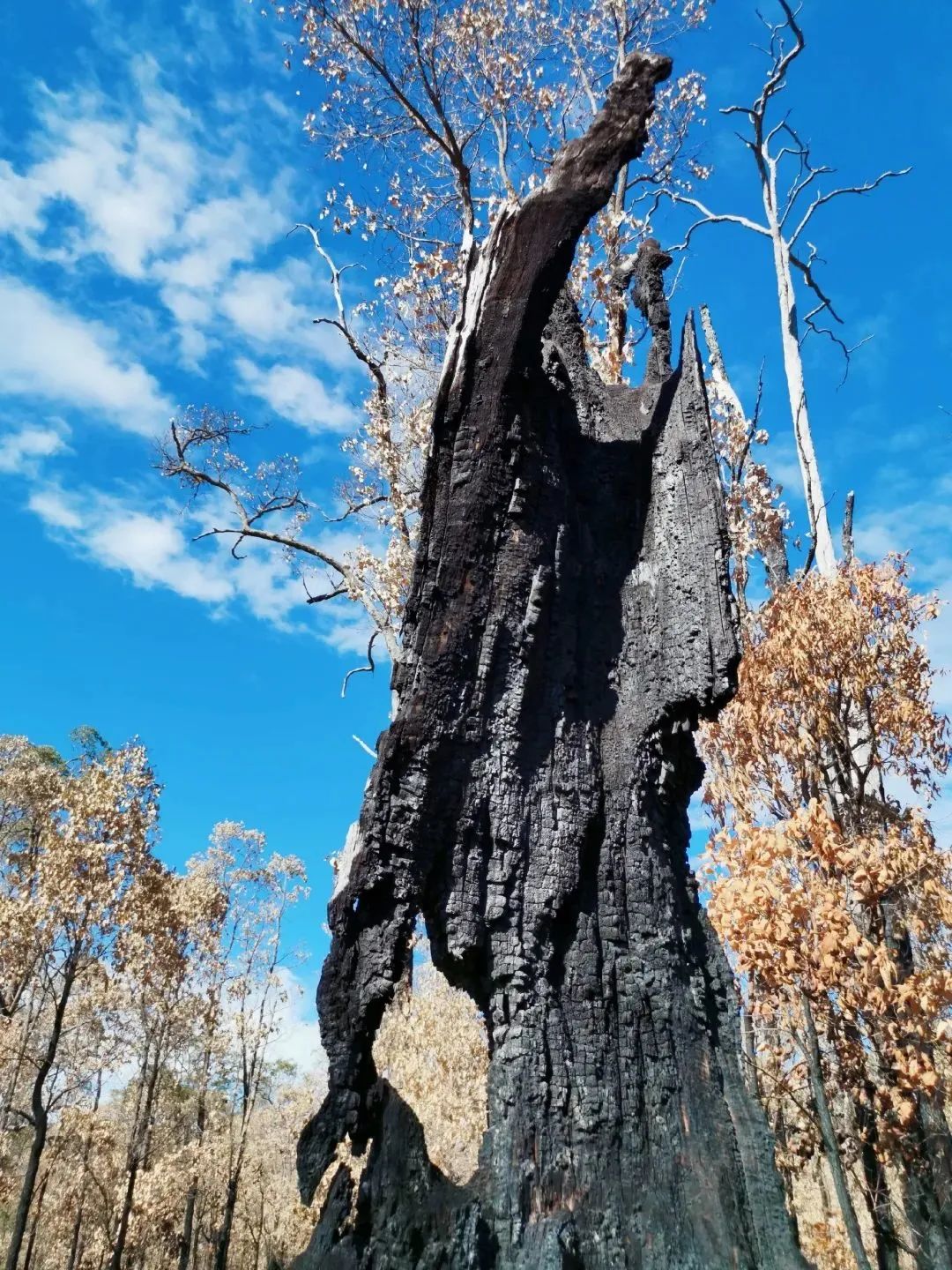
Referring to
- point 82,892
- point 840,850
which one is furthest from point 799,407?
point 82,892

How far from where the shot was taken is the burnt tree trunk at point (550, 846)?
2.79 metres

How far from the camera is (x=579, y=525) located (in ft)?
13.0

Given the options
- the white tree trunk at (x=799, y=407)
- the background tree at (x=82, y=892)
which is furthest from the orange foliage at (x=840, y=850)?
the background tree at (x=82, y=892)

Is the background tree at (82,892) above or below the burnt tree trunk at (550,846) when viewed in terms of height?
above

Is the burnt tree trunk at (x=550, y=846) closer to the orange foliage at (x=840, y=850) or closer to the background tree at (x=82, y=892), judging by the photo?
the orange foliage at (x=840, y=850)

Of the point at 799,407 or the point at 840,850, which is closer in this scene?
the point at 840,850

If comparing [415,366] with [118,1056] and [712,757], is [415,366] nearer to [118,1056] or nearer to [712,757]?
[712,757]

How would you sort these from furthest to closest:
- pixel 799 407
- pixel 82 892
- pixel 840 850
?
pixel 799 407, pixel 82 892, pixel 840 850

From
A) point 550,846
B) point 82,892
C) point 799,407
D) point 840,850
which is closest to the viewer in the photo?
point 550,846

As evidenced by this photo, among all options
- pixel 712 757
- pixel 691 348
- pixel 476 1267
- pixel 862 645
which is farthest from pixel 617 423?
pixel 712 757

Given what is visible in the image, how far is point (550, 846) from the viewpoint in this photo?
3.28m

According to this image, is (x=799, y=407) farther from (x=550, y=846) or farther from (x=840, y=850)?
(x=550, y=846)

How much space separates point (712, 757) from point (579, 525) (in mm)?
7263

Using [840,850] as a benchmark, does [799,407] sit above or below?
above
